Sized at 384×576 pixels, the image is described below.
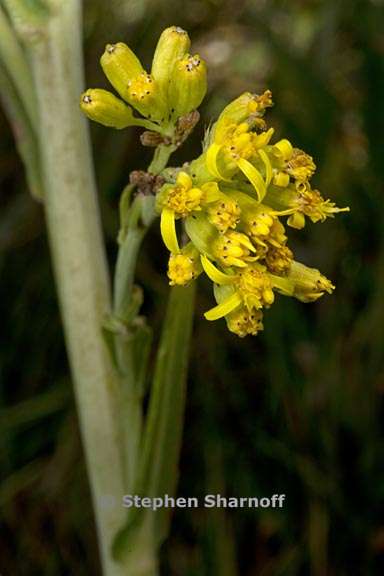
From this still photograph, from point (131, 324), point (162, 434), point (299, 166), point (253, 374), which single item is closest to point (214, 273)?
point (299, 166)

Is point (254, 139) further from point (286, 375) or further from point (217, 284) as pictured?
point (286, 375)

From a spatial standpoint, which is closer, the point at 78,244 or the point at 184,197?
the point at 184,197

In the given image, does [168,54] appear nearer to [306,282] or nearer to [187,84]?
[187,84]

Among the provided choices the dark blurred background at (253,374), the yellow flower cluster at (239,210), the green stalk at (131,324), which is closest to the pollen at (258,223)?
the yellow flower cluster at (239,210)

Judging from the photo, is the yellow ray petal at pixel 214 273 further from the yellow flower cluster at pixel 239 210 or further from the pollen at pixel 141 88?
the pollen at pixel 141 88

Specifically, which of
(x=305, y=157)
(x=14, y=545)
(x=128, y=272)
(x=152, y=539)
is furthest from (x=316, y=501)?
(x=305, y=157)

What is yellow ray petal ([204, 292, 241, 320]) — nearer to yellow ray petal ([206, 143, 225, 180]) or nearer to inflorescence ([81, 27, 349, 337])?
inflorescence ([81, 27, 349, 337])

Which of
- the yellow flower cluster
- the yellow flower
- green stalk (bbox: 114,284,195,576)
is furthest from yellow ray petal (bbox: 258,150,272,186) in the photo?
green stalk (bbox: 114,284,195,576)
